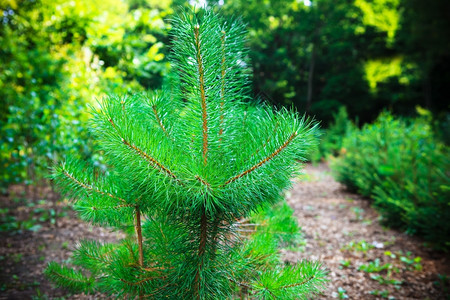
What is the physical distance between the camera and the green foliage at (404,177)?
3.35 metres

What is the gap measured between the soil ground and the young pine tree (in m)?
0.86

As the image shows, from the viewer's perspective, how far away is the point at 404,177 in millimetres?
4273

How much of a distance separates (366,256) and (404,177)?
1511mm

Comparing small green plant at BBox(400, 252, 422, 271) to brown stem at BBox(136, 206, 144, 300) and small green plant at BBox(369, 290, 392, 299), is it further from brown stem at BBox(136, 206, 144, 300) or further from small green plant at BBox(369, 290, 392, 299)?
brown stem at BBox(136, 206, 144, 300)

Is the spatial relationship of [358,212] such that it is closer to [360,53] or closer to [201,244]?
[201,244]

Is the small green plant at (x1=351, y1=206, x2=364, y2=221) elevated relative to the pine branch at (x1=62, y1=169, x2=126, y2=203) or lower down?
lower down

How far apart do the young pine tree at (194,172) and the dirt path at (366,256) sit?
0.90 m

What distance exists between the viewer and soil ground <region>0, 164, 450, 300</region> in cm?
264

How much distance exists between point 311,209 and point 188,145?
14.9ft

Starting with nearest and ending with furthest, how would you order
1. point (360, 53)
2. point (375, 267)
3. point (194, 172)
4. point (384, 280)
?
point (194, 172) → point (384, 280) → point (375, 267) → point (360, 53)

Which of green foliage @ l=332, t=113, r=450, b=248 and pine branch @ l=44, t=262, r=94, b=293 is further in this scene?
green foliage @ l=332, t=113, r=450, b=248

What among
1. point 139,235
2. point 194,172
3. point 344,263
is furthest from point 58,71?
point 344,263

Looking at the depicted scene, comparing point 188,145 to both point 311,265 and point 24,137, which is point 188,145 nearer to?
point 311,265

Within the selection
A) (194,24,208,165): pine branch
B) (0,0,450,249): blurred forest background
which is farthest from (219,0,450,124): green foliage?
(194,24,208,165): pine branch
